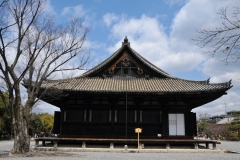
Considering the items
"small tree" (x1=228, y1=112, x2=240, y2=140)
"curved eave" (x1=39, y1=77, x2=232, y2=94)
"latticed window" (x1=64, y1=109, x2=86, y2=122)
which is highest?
"curved eave" (x1=39, y1=77, x2=232, y2=94)

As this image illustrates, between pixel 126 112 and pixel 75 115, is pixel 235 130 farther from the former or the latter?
pixel 75 115

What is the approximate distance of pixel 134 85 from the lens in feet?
71.1

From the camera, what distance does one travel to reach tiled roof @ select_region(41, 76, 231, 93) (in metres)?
19.7

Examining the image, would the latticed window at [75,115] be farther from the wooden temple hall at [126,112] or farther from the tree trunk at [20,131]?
the tree trunk at [20,131]

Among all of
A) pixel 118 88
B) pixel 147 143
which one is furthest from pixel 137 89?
pixel 147 143

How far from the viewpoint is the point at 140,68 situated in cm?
2361

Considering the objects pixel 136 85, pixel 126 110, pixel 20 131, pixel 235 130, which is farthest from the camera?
pixel 235 130

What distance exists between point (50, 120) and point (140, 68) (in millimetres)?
53886

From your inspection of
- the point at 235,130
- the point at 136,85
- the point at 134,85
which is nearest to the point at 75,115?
the point at 134,85

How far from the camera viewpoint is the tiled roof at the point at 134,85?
19672mm

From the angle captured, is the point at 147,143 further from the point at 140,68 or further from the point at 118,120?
the point at 140,68

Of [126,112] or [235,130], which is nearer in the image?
[126,112]

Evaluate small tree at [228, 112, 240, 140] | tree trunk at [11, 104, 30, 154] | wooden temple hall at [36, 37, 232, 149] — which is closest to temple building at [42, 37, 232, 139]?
wooden temple hall at [36, 37, 232, 149]

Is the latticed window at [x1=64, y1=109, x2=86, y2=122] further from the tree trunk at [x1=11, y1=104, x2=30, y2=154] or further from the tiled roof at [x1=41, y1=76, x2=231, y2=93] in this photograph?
the tree trunk at [x1=11, y1=104, x2=30, y2=154]
